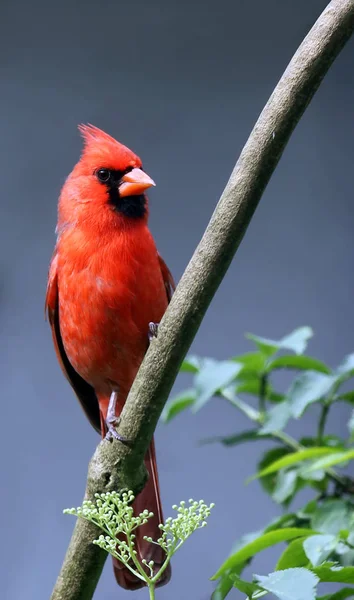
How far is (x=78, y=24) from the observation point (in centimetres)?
273

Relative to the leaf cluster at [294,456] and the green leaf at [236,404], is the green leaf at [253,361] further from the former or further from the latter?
the green leaf at [236,404]

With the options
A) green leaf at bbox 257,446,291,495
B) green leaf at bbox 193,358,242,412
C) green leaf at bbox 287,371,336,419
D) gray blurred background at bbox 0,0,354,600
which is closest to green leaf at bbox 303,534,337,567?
green leaf at bbox 287,371,336,419

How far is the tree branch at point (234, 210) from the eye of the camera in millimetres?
994

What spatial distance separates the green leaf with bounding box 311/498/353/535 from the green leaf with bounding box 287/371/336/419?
0.17 meters

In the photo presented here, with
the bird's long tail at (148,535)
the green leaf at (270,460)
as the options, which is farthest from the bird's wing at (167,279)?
the green leaf at (270,460)

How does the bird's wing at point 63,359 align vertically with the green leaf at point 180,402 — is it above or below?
above

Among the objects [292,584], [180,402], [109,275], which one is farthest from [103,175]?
[292,584]

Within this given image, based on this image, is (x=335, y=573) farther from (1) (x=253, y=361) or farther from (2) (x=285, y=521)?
(1) (x=253, y=361)

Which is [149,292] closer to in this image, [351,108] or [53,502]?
[53,502]

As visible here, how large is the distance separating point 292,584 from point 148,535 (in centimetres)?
60

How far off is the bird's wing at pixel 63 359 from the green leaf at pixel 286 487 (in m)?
0.39

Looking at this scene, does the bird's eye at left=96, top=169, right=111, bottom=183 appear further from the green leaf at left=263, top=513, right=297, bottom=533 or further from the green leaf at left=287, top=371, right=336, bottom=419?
the green leaf at left=263, top=513, right=297, bottom=533

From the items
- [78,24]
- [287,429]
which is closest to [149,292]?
[287,429]

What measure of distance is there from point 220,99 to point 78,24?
51 centimetres
